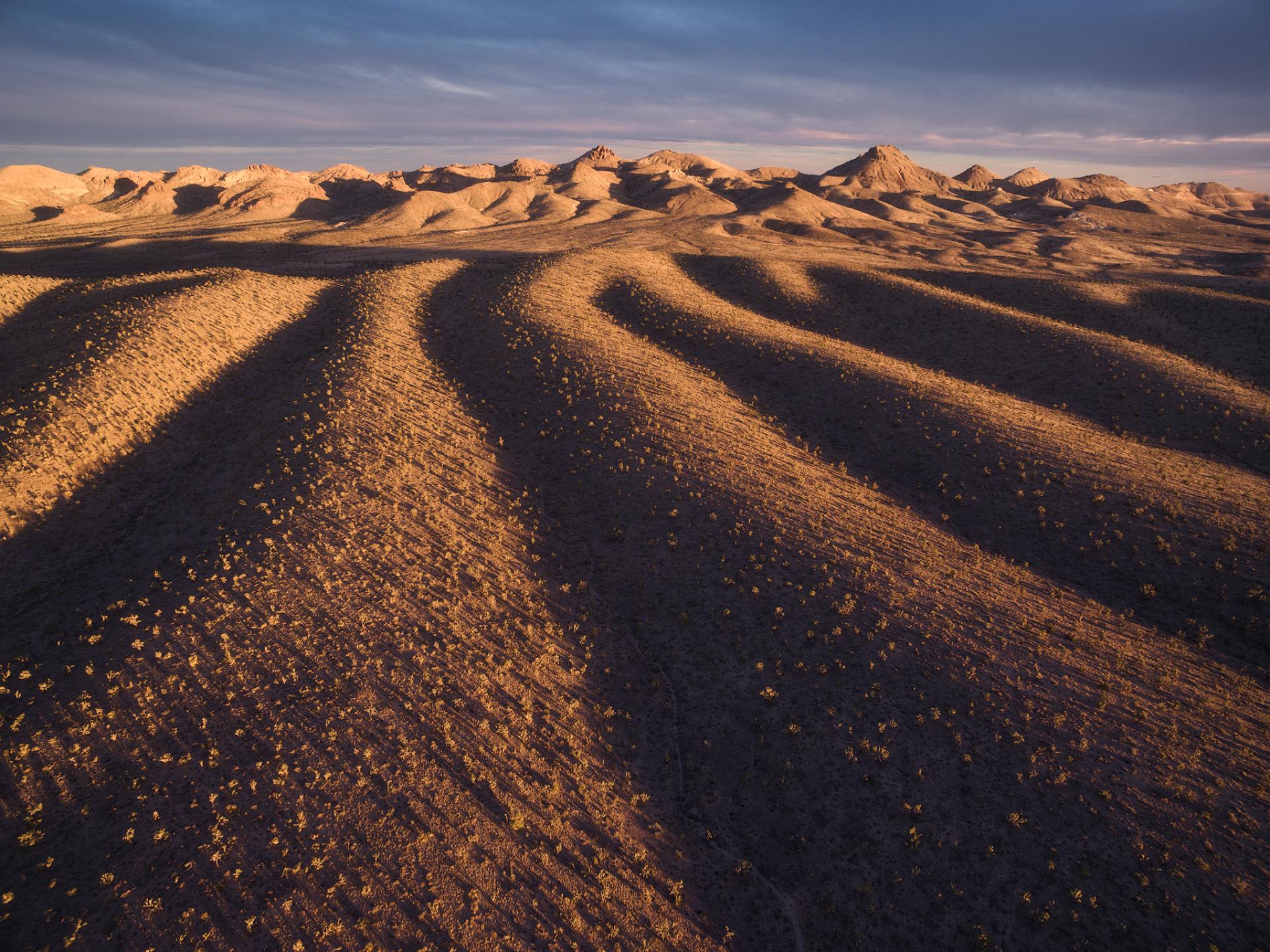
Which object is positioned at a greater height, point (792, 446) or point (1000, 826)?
point (792, 446)

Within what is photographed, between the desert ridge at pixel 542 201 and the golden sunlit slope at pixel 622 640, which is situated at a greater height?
the desert ridge at pixel 542 201

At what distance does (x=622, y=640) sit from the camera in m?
17.7

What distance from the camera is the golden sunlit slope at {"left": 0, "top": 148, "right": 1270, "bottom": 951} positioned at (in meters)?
11.0

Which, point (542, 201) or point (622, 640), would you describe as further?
point (542, 201)

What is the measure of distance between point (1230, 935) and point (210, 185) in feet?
899

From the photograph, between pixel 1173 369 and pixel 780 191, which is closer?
pixel 1173 369

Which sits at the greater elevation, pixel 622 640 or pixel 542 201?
pixel 542 201

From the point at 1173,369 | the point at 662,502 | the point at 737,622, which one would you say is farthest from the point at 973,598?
the point at 1173,369

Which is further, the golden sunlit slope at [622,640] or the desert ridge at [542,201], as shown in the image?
the desert ridge at [542,201]

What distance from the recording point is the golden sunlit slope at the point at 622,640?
36.2 feet

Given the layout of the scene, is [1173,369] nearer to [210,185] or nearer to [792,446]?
[792,446]

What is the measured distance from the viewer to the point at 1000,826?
475 inches

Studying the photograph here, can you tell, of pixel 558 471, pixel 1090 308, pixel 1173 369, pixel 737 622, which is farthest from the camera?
pixel 1090 308

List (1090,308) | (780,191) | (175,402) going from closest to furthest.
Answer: (175,402) < (1090,308) < (780,191)
